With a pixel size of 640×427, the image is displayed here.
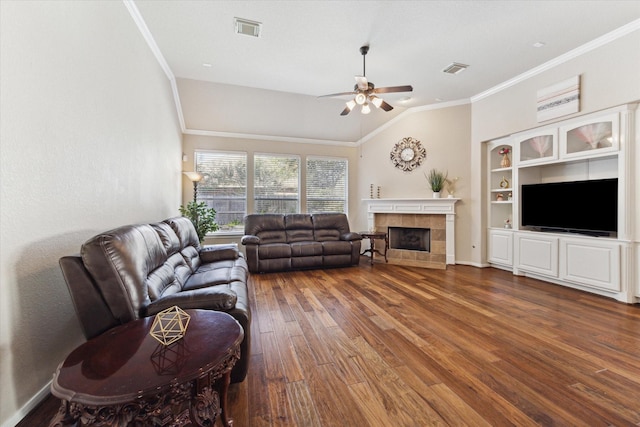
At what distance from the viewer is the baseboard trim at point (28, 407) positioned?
1417 mm

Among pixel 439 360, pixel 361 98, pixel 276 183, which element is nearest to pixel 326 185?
pixel 276 183

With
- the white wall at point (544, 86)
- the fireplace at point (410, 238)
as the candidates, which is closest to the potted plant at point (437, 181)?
the white wall at point (544, 86)

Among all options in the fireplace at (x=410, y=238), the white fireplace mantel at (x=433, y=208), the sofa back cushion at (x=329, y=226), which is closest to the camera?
the white fireplace mantel at (x=433, y=208)

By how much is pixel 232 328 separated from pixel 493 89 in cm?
568

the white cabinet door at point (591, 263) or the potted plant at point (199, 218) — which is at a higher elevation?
the potted plant at point (199, 218)

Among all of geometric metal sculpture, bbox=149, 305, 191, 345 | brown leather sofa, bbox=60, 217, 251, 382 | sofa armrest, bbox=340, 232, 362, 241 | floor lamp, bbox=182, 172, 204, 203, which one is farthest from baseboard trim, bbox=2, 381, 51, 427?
sofa armrest, bbox=340, 232, 362, 241

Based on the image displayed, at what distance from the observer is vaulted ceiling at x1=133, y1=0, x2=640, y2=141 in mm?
2850

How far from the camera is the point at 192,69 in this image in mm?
4141

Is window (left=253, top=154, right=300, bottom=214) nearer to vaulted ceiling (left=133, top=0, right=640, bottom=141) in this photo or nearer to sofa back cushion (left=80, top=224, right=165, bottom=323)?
vaulted ceiling (left=133, top=0, right=640, bottom=141)

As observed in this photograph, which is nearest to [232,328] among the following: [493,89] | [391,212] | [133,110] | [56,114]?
[56,114]

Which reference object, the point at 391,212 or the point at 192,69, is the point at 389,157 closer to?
the point at 391,212

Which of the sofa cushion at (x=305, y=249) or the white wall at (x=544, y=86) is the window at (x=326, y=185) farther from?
the white wall at (x=544, y=86)

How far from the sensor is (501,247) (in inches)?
192

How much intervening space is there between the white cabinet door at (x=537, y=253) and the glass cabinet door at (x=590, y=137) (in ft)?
4.23
